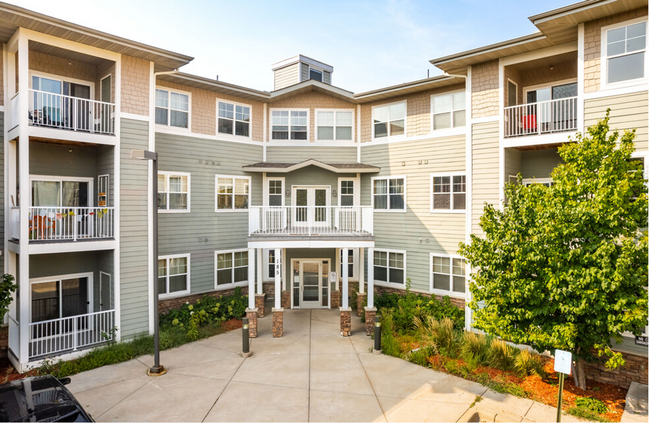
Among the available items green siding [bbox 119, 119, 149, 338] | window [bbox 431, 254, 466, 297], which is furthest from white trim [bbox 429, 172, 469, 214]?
green siding [bbox 119, 119, 149, 338]

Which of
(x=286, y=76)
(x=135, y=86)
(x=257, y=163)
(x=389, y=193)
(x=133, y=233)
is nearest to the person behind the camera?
(x=133, y=233)

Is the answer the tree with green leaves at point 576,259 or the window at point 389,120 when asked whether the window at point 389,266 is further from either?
the tree with green leaves at point 576,259

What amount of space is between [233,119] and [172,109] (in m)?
2.53

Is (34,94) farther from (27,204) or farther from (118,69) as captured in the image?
(27,204)

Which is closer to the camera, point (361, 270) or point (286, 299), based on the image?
point (361, 270)

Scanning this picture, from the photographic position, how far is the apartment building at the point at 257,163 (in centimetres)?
1032

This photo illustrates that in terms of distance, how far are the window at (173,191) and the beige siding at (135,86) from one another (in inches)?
103

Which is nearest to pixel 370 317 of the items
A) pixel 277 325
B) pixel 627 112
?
pixel 277 325

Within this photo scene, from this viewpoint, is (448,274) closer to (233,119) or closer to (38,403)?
(233,119)

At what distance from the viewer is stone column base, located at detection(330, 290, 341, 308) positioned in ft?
53.2

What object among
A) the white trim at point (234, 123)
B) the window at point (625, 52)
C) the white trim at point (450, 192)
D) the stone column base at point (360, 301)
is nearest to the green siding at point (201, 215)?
the white trim at point (234, 123)

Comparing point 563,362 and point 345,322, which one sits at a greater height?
point 563,362

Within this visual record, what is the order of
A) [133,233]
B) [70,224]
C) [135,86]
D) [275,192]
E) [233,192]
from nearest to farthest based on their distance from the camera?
[70,224] < [133,233] < [135,86] < [233,192] < [275,192]

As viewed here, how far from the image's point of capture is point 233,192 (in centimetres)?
1588
